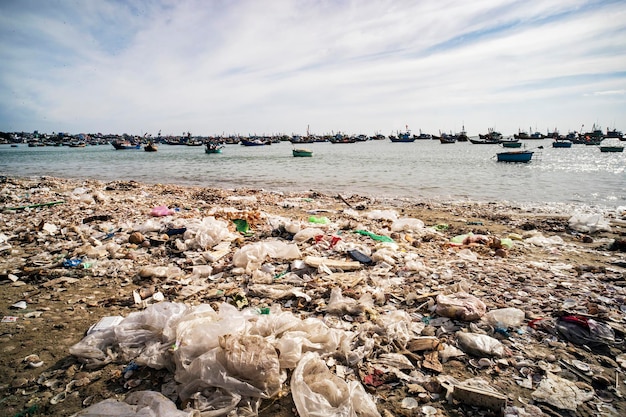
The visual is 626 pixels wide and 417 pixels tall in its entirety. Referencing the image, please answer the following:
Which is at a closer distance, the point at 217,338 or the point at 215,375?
the point at 215,375

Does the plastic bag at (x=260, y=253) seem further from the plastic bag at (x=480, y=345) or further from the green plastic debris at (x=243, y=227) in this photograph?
the plastic bag at (x=480, y=345)

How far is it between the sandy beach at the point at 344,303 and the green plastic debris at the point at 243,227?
0.03 m

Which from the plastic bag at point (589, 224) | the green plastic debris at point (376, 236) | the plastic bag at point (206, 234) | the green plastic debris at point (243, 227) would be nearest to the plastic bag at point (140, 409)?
the plastic bag at point (206, 234)

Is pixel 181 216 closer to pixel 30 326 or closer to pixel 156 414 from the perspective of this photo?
pixel 30 326

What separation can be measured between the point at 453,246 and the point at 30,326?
234 inches

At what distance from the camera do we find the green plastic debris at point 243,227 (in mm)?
5766

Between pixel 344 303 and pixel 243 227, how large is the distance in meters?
3.32

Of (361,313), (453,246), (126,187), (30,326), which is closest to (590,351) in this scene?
(361,313)

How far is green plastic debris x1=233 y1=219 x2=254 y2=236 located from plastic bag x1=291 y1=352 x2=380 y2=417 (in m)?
3.93

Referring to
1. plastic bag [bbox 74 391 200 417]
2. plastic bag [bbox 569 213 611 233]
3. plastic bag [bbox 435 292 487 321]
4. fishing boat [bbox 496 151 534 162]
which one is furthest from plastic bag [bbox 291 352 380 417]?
fishing boat [bbox 496 151 534 162]

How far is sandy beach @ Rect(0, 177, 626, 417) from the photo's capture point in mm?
2080

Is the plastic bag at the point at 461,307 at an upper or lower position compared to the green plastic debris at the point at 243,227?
lower

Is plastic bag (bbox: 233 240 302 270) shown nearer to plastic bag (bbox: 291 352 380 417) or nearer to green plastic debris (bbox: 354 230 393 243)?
green plastic debris (bbox: 354 230 393 243)

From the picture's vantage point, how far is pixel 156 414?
169 cm
